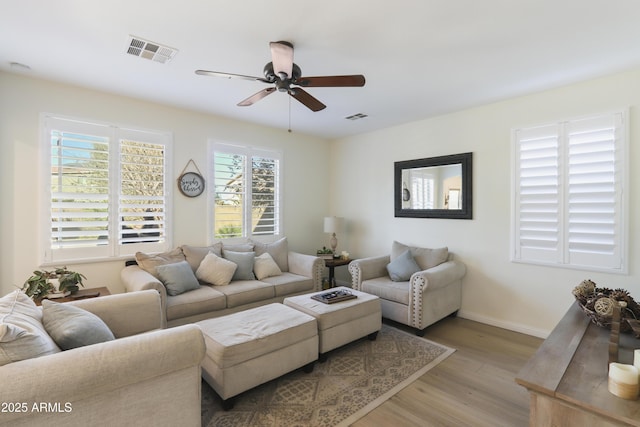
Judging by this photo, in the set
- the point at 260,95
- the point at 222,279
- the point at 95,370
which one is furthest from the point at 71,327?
the point at 260,95

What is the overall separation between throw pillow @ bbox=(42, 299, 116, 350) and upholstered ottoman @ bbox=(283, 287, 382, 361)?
5.16ft

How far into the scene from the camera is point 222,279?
11.5ft

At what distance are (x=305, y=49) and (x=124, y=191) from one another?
8.58 feet

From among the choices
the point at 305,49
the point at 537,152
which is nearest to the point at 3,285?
the point at 305,49

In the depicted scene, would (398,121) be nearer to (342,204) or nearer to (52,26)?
(342,204)

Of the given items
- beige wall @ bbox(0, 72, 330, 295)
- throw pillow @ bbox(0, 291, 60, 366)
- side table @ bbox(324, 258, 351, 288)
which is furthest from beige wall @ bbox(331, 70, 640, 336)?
throw pillow @ bbox(0, 291, 60, 366)

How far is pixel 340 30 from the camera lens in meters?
2.13

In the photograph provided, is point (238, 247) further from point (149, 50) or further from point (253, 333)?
point (149, 50)

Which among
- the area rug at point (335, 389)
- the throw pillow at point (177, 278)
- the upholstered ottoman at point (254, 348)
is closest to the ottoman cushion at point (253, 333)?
the upholstered ottoman at point (254, 348)

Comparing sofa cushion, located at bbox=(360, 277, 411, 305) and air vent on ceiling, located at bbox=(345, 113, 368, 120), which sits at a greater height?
air vent on ceiling, located at bbox=(345, 113, 368, 120)

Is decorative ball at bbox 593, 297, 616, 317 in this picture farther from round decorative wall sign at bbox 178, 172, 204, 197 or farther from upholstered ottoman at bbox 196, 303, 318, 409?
round decorative wall sign at bbox 178, 172, 204, 197

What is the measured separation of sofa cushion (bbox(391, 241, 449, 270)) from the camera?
12.5 feet

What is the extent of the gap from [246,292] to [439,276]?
2.17 m

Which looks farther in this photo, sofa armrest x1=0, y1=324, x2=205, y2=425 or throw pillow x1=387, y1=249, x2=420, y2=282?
throw pillow x1=387, y1=249, x2=420, y2=282
